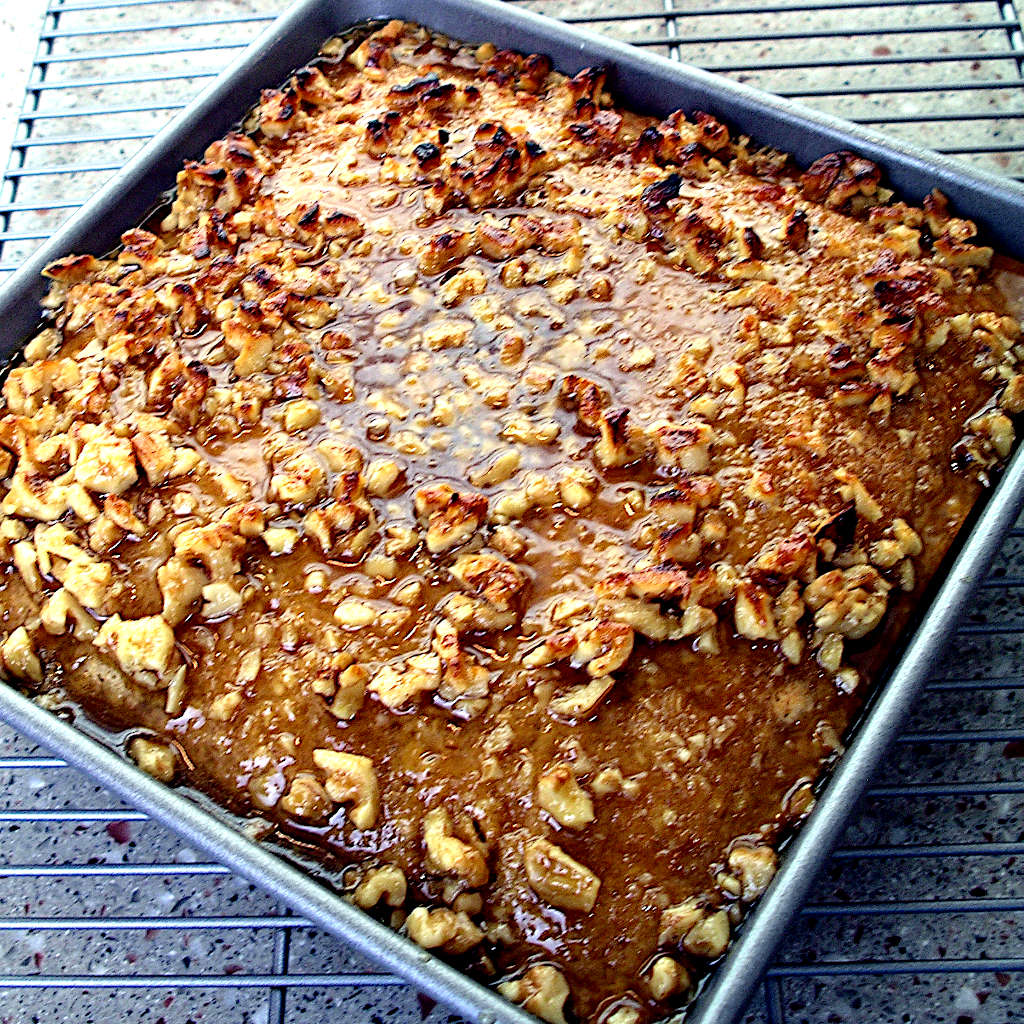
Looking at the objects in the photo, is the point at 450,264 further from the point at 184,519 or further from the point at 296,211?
the point at 184,519

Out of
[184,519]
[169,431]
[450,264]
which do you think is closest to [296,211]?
[450,264]

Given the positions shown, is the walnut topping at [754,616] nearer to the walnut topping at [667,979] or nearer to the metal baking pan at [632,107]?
the metal baking pan at [632,107]

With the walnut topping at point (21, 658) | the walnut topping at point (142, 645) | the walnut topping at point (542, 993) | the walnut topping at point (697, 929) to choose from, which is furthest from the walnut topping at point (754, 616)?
the walnut topping at point (21, 658)

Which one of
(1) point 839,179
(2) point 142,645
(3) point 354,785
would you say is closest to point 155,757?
(2) point 142,645

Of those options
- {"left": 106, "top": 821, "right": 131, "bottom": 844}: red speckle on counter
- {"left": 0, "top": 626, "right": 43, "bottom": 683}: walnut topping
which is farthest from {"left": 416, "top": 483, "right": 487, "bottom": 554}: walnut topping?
{"left": 106, "top": 821, "right": 131, "bottom": 844}: red speckle on counter

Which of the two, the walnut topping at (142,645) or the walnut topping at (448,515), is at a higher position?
the walnut topping at (448,515)

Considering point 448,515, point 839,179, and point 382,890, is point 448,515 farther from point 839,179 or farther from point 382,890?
point 839,179

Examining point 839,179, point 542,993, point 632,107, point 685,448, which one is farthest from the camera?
point 632,107
